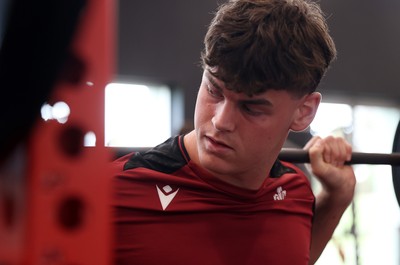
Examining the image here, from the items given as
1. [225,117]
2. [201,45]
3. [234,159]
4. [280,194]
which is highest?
[201,45]

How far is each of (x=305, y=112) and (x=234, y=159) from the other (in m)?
0.30

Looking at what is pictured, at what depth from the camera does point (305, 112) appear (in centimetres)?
156

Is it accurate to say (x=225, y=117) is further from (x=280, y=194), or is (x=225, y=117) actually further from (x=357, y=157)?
(x=357, y=157)

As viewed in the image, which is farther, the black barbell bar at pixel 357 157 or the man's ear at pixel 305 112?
the black barbell bar at pixel 357 157

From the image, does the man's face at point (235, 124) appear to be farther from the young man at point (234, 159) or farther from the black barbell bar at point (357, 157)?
the black barbell bar at point (357, 157)

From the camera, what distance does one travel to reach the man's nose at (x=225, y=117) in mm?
1307

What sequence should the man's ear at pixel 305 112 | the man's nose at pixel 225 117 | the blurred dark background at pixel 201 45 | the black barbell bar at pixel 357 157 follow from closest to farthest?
the man's nose at pixel 225 117, the man's ear at pixel 305 112, the black barbell bar at pixel 357 157, the blurred dark background at pixel 201 45

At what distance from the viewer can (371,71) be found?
22.9 ft

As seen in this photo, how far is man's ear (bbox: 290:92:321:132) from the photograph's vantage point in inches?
60.4

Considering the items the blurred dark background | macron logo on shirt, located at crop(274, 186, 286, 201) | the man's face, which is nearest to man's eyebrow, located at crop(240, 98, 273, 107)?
the man's face

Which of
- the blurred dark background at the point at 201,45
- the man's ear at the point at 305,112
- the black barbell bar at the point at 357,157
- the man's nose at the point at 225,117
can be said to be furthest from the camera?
the blurred dark background at the point at 201,45

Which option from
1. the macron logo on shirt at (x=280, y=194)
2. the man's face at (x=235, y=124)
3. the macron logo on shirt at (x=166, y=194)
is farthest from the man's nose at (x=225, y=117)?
the macron logo on shirt at (x=280, y=194)

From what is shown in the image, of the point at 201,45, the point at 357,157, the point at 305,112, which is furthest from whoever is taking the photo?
the point at 201,45

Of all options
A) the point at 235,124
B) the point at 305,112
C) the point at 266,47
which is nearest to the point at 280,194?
the point at 305,112
